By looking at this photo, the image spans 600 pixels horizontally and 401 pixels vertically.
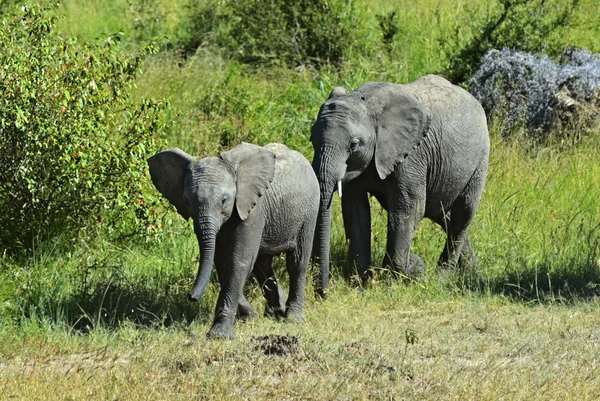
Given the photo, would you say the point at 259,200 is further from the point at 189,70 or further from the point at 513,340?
the point at 189,70

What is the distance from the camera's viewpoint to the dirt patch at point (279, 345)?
24.7 feet

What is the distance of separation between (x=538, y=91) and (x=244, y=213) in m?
7.92

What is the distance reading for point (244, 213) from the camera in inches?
318

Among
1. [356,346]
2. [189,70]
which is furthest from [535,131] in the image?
[356,346]

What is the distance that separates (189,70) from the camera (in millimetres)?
16094

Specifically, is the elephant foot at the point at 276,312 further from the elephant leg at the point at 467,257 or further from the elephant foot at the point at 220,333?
the elephant leg at the point at 467,257

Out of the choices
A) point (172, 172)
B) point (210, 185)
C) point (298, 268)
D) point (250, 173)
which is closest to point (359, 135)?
point (298, 268)

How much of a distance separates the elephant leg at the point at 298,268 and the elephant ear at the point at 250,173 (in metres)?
0.78

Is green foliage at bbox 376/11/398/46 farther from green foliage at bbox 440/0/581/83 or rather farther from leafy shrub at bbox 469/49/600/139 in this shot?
leafy shrub at bbox 469/49/600/139

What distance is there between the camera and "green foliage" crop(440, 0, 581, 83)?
53.8 feet

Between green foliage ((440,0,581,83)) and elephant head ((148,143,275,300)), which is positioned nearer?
elephant head ((148,143,275,300))

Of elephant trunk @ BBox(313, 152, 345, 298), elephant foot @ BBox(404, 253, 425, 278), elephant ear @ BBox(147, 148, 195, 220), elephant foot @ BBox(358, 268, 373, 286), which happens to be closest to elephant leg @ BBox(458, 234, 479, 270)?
elephant foot @ BBox(404, 253, 425, 278)


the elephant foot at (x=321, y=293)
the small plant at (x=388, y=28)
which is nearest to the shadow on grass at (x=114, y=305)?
the elephant foot at (x=321, y=293)

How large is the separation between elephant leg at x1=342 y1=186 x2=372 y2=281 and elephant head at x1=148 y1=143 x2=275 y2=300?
78.5 inches
